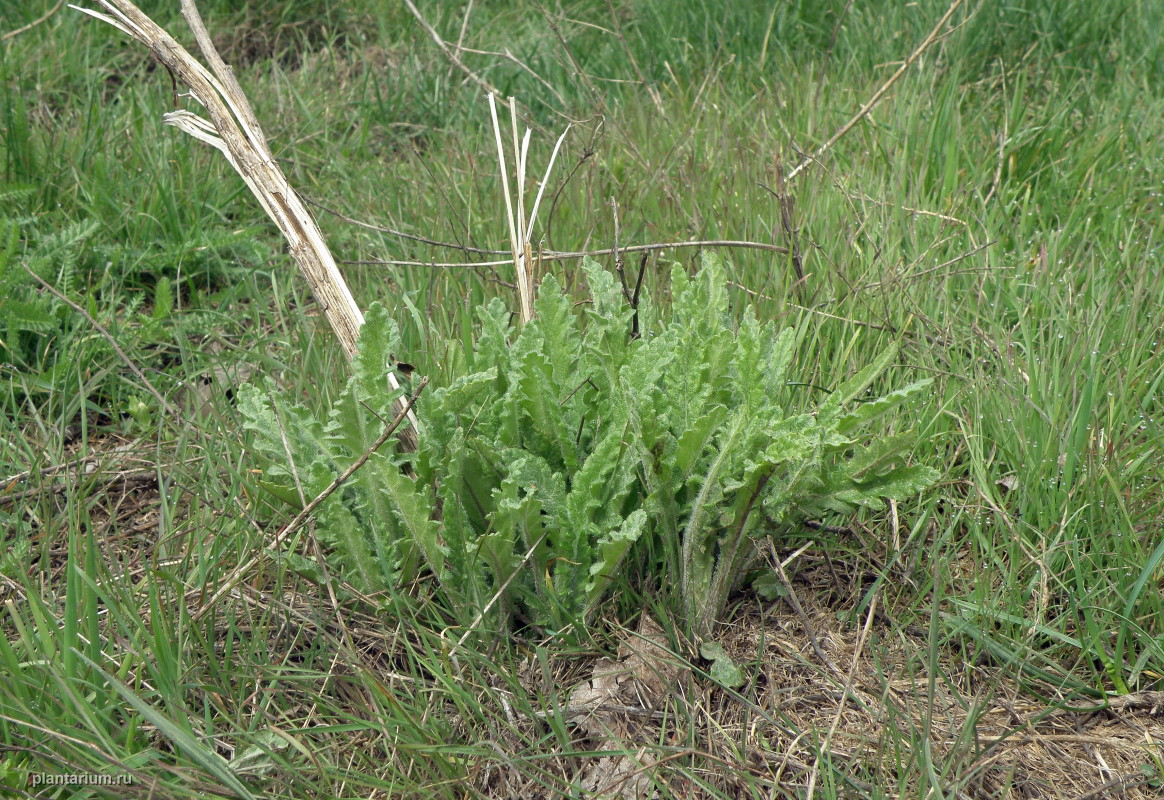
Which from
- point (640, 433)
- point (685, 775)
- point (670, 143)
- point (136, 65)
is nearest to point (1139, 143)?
point (670, 143)

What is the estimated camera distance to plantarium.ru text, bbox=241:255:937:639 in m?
1.60

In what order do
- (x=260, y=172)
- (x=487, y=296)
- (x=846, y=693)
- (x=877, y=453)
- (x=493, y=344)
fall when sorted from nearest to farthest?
(x=846, y=693)
(x=877, y=453)
(x=493, y=344)
(x=260, y=172)
(x=487, y=296)

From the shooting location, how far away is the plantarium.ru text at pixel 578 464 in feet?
5.26

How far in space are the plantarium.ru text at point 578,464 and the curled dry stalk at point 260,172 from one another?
0.21m

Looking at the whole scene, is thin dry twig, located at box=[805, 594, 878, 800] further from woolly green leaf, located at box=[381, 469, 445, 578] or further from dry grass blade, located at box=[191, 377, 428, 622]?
dry grass blade, located at box=[191, 377, 428, 622]

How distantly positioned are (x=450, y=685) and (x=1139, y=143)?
110 inches

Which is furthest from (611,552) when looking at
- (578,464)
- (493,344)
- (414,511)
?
(493,344)

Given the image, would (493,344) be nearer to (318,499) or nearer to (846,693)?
(318,499)

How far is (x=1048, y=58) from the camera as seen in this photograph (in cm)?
364

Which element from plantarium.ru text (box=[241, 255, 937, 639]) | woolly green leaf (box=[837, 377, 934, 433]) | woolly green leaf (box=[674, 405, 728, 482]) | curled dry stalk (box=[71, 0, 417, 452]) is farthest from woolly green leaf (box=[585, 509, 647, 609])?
curled dry stalk (box=[71, 0, 417, 452])

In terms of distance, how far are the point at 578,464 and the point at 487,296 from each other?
2.91 feet

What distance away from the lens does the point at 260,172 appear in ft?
6.38

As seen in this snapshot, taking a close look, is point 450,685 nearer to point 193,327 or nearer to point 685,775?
point 685,775

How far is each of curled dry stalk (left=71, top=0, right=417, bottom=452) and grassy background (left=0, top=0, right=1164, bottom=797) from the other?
0.17m
